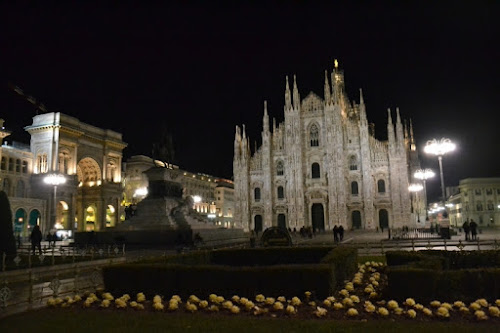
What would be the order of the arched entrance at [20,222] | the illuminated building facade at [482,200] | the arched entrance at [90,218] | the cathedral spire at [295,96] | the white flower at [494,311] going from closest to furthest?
the white flower at [494,311], the arched entrance at [20,222], the cathedral spire at [295,96], the arched entrance at [90,218], the illuminated building facade at [482,200]

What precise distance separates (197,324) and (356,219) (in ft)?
175

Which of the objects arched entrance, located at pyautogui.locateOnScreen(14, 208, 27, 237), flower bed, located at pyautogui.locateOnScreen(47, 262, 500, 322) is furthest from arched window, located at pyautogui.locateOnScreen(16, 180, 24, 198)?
flower bed, located at pyautogui.locateOnScreen(47, 262, 500, 322)

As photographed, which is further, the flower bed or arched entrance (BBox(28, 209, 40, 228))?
arched entrance (BBox(28, 209, 40, 228))

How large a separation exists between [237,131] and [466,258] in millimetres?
52742

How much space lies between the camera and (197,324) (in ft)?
22.7

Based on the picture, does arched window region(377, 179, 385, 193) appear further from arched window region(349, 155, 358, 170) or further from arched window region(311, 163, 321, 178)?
arched window region(311, 163, 321, 178)

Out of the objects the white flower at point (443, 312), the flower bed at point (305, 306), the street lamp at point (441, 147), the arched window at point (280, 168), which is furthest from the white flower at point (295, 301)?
the arched window at point (280, 168)

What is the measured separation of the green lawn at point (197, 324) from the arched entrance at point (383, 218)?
51.9 meters

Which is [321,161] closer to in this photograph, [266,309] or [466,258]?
[466,258]

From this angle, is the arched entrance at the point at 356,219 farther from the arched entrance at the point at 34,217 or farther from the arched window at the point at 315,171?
the arched entrance at the point at 34,217

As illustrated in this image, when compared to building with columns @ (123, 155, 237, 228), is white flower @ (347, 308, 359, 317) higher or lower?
lower

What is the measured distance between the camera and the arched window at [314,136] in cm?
6112

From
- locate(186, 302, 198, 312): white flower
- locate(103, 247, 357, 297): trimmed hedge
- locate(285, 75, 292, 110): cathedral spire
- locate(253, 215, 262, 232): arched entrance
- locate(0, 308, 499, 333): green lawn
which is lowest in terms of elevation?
locate(0, 308, 499, 333): green lawn

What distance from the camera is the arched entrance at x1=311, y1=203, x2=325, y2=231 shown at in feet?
194
